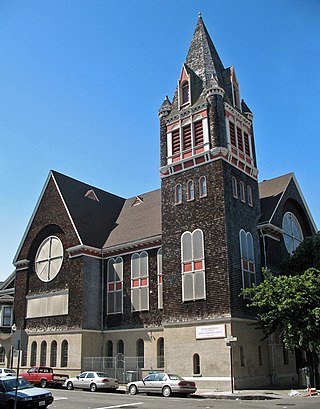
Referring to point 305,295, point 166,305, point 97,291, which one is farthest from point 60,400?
point 97,291

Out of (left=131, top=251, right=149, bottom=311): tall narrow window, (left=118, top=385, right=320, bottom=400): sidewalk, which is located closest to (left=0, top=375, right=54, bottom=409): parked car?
(left=118, top=385, right=320, bottom=400): sidewalk

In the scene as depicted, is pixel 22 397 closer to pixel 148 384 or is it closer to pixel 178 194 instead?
pixel 148 384

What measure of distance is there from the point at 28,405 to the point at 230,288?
51.0 ft

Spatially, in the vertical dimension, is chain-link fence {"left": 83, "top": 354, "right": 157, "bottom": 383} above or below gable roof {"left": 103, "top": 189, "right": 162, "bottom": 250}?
below

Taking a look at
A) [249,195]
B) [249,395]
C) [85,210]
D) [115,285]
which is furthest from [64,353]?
[249,195]

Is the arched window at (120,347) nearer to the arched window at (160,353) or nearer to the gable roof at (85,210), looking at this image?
the arched window at (160,353)

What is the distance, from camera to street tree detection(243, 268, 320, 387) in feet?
84.6

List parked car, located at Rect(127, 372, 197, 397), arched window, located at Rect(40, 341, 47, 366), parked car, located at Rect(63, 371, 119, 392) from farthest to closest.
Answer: arched window, located at Rect(40, 341, 47, 366)
parked car, located at Rect(63, 371, 119, 392)
parked car, located at Rect(127, 372, 197, 397)

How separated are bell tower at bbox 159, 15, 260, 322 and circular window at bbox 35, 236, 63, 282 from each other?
442 inches

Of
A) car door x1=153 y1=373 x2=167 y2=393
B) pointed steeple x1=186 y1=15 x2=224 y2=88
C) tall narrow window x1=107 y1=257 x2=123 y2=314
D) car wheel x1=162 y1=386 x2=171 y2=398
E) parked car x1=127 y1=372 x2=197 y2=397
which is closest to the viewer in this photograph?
parked car x1=127 y1=372 x2=197 y2=397

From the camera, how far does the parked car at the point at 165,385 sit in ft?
80.2

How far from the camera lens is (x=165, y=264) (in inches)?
1326

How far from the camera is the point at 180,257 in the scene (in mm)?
32875

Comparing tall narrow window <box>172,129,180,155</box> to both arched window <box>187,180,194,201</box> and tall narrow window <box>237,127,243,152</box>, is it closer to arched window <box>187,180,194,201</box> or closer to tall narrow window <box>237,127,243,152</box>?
arched window <box>187,180,194,201</box>
